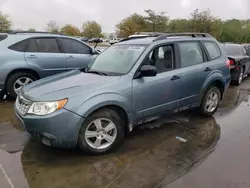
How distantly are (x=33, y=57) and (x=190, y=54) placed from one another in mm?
3957

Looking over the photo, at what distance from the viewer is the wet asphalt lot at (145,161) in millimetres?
2928

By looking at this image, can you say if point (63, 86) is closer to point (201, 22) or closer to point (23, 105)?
point (23, 105)

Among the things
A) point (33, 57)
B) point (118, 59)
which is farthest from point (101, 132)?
point (33, 57)

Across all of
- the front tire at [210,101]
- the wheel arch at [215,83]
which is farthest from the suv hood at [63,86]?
the front tire at [210,101]

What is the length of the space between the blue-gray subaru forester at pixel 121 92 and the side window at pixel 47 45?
8.52ft

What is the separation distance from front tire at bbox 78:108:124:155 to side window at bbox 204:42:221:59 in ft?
8.60

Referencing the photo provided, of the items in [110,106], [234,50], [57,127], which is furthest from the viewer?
[234,50]

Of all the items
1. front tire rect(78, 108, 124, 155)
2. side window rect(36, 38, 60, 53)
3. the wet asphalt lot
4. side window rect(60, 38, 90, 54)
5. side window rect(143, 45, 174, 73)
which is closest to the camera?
the wet asphalt lot

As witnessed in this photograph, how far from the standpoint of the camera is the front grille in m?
3.29

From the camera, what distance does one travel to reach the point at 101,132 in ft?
11.4

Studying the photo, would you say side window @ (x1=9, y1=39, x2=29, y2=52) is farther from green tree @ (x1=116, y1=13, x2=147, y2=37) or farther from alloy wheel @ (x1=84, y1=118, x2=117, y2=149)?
green tree @ (x1=116, y1=13, x2=147, y2=37)

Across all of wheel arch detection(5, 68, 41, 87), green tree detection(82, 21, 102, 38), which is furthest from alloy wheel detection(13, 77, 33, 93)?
green tree detection(82, 21, 102, 38)

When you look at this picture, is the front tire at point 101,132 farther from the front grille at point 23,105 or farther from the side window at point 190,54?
the side window at point 190,54

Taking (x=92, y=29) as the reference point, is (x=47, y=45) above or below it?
below
